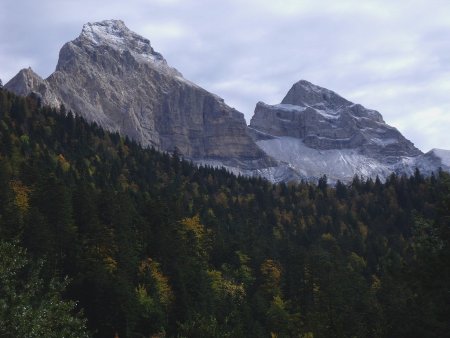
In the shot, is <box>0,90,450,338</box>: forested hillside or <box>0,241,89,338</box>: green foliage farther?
<box>0,90,450,338</box>: forested hillside

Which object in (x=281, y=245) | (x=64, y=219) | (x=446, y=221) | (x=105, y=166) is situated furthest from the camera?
(x=105, y=166)

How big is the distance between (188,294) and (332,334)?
1266 inches

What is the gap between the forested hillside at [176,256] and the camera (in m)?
30.8

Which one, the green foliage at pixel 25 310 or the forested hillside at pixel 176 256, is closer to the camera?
the green foliage at pixel 25 310

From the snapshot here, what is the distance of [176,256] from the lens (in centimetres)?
8631

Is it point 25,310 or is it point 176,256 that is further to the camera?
point 176,256

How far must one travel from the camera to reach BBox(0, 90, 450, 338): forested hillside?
3083 cm

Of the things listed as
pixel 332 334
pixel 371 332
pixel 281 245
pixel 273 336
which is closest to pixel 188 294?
pixel 273 336

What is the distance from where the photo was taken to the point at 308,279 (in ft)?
315

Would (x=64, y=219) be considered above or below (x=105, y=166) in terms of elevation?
below

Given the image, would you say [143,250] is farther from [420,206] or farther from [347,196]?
[347,196]

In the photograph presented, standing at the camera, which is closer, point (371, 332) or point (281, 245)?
point (371, 332)

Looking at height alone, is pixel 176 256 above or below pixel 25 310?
above

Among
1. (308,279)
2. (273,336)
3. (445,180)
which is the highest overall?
(445,180)
